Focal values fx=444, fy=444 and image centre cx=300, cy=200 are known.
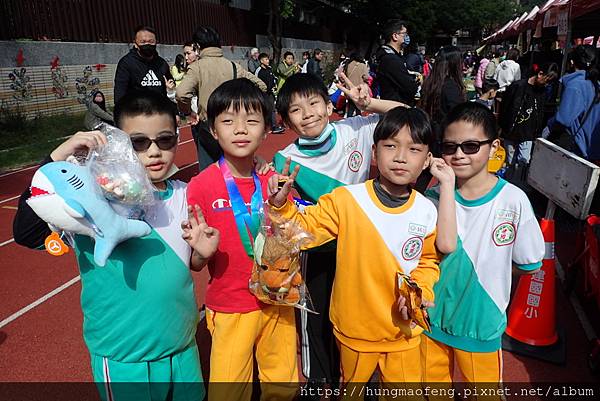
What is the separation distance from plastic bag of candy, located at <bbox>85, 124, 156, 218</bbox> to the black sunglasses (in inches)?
4.8

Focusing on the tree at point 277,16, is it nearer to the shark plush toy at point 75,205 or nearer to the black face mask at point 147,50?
the black face mask at point 147,50

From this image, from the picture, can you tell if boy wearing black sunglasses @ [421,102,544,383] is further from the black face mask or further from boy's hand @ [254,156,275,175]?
the black face mask

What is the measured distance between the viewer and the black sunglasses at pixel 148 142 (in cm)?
177

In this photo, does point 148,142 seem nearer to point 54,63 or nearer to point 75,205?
point 75,205

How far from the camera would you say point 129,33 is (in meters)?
14.5

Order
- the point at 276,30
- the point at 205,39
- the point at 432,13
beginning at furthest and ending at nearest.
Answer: the point at 432,13
the point at 276,30
the point at 205,39

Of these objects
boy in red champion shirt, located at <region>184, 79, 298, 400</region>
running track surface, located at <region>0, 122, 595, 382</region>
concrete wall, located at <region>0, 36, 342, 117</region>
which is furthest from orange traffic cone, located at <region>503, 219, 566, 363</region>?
concrete wall, located at <region>0, 36, 342, 117</region>

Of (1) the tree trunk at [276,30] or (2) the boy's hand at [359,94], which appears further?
(1) the tree trunk at [276,30]

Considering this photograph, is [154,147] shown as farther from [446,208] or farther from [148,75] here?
[148,75]

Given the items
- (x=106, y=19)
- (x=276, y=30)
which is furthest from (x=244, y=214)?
(x=276, y=30)

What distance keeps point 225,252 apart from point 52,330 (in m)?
2.39

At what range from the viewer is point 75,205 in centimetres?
139

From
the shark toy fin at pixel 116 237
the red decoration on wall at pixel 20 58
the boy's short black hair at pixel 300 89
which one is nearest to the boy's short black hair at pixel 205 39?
the boy's short black hair at pixel 300 89

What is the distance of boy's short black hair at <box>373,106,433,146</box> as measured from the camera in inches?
76.2
